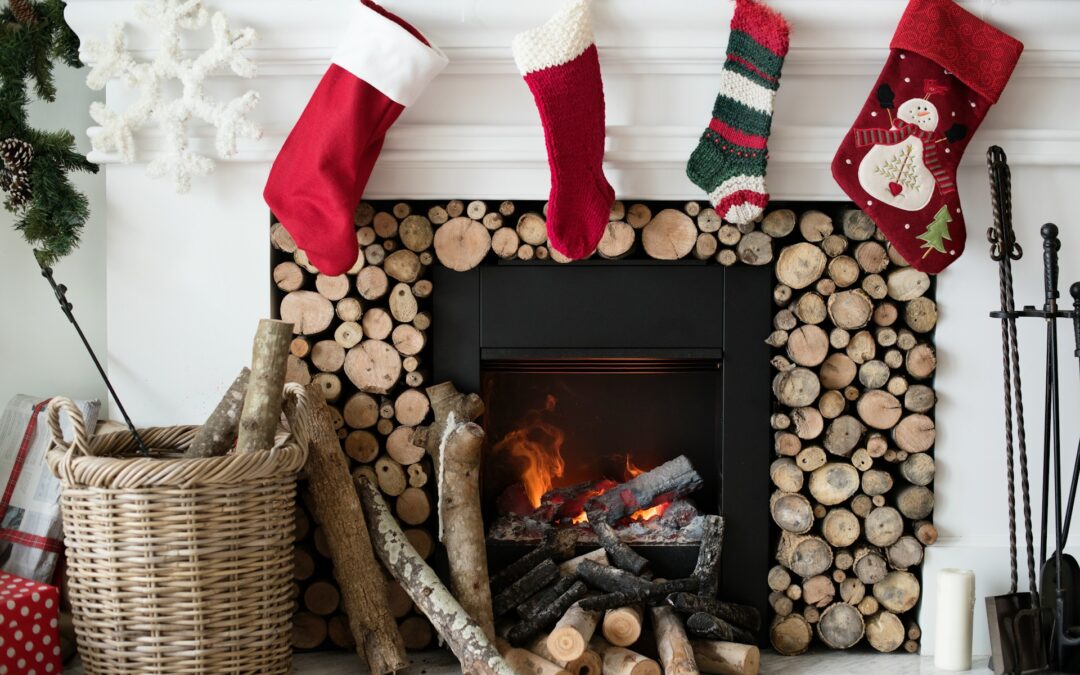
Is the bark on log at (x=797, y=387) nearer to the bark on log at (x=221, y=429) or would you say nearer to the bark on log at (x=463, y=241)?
the bark on log at (x=463, y=241)

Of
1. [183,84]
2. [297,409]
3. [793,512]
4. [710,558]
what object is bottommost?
[710,558]

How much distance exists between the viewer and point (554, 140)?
6.42 ft

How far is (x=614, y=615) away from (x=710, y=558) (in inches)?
11.2

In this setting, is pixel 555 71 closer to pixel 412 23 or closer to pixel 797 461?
pixel 412 23

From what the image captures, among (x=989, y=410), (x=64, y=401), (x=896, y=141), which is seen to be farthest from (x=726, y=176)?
(x=64, y=401)

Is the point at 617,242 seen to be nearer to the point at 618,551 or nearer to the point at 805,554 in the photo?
the point at 618,551

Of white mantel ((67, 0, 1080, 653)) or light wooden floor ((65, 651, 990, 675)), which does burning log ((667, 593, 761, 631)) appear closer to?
light wooden floor ((65, 651, 990, 675))

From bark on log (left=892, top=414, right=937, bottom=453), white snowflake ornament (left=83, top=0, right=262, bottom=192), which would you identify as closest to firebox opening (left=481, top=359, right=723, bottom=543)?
bark on log (left=892, top=414, right=937, bottom=453)

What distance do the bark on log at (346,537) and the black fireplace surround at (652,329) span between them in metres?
0.30

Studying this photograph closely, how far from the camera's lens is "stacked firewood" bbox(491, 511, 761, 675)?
6.38 ft

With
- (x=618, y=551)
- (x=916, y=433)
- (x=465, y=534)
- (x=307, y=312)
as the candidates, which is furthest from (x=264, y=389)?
(x=916, y=433)

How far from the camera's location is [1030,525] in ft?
6.42

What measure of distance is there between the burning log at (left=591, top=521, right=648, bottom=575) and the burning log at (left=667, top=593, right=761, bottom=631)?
98mm

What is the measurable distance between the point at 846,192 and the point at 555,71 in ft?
2.20
